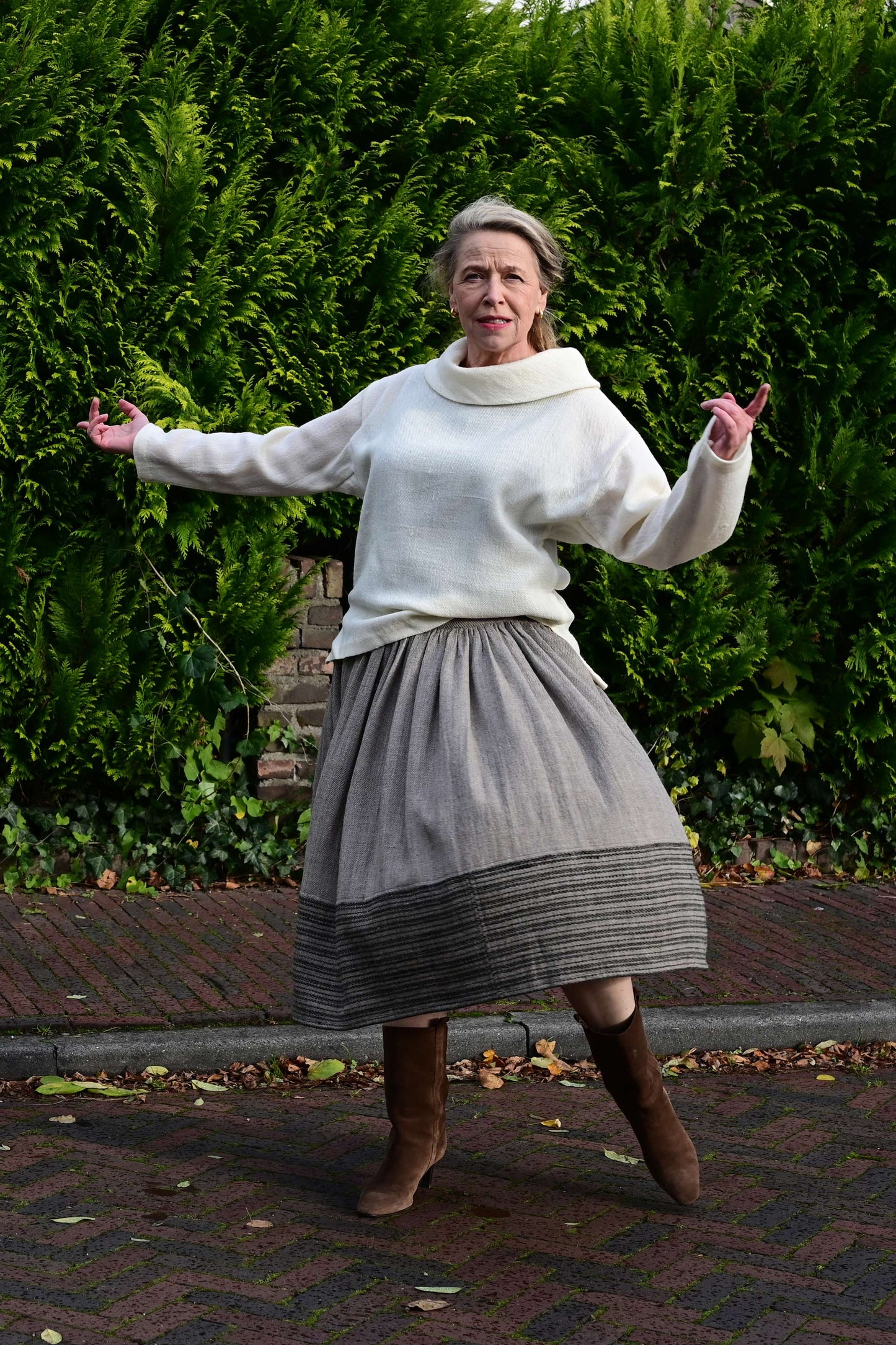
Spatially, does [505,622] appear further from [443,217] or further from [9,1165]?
[443,217]

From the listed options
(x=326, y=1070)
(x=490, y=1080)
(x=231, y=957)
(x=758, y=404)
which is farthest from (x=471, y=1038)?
(x=758, y=404)

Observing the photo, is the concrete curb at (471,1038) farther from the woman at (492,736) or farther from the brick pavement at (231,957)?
the woman at (492,736)

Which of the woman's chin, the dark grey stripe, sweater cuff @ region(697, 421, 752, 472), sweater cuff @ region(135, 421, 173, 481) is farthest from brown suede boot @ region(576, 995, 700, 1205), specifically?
sweater cuff @ region(135, 421, 173, 481)

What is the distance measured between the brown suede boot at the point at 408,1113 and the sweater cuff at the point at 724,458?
1328 mm

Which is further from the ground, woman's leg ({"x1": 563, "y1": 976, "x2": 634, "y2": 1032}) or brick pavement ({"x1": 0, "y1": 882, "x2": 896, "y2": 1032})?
woman's leg ({"x1": 563, "y1": 976, "x2": 634, "y2": 1032})

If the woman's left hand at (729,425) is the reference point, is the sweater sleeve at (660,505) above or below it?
below

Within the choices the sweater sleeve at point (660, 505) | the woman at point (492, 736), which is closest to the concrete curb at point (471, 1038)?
the woman at point (492, 736)

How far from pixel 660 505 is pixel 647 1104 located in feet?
4.09

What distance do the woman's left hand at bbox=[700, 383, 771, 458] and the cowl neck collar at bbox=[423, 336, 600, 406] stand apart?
435 millimetres

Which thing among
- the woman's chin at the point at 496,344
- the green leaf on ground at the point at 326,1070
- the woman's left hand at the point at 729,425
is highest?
the woman's chin at the point at 496,344

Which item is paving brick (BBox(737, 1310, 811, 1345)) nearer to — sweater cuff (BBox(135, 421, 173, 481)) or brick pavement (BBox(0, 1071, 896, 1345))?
brick pavement (BBox(0, 1071, 896, 1345))

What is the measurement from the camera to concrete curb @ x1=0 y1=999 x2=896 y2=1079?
439 cm

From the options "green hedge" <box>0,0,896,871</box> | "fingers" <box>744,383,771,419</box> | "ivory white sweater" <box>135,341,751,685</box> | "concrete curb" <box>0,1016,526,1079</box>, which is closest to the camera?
"fingers" <box>744,383,771,419</box>

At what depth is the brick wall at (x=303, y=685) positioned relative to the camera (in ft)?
21.3
